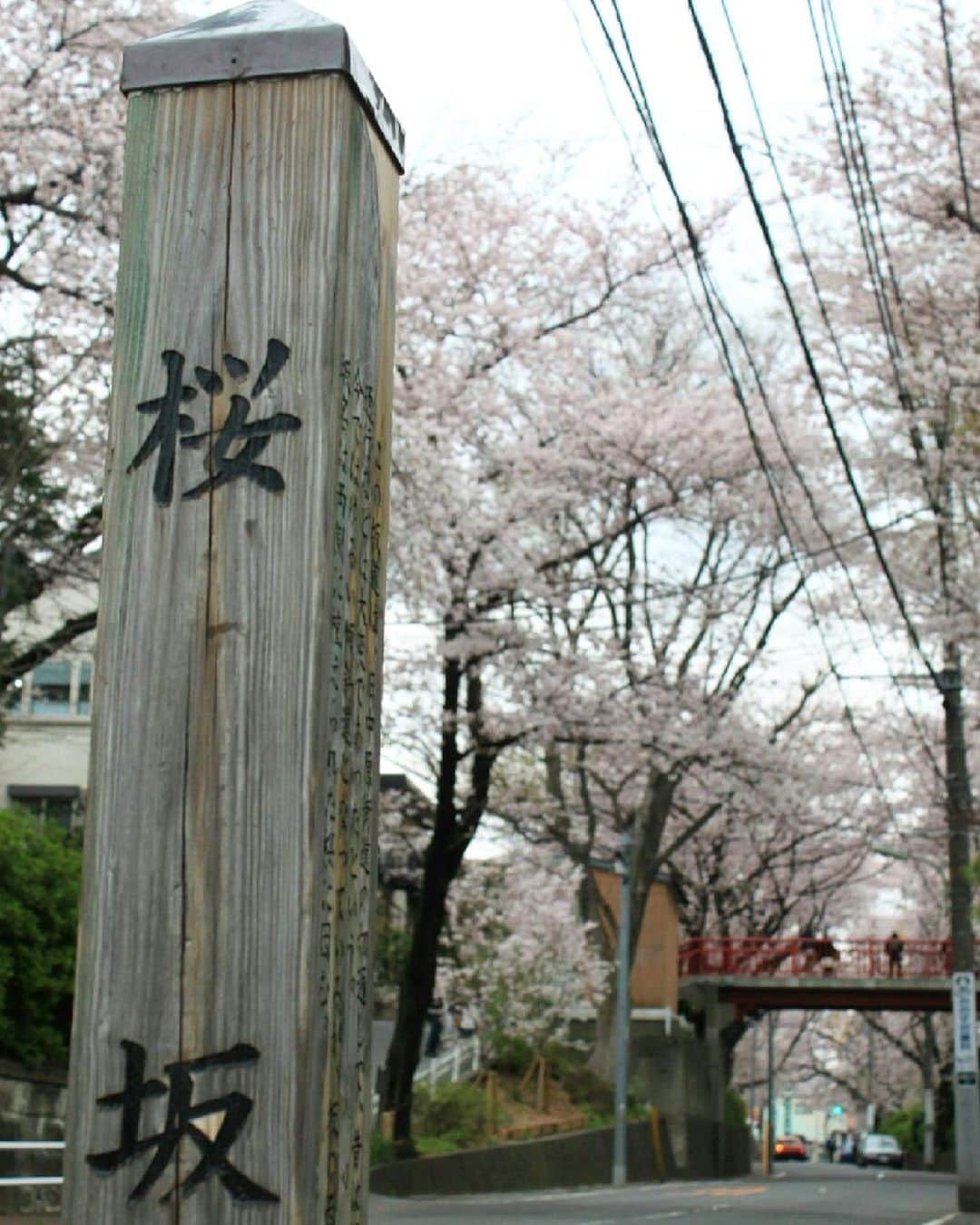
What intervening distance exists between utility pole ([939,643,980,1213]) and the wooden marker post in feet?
77.1

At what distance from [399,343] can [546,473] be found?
4.26m

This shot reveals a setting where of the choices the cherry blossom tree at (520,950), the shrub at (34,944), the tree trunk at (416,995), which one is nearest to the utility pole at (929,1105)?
the cherry blossom tree at (520,950)

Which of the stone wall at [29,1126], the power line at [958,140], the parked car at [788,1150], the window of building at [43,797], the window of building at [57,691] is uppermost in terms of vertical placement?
the power line at [958,140]

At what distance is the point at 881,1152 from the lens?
71250 millimetres

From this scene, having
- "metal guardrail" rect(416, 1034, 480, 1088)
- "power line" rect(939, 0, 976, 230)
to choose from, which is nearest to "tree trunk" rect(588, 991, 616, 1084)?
"metal guardrail" rect(416, 1034, 480, 1088)

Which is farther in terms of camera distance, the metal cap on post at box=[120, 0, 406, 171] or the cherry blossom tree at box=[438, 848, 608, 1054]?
the cherry blossom tree at box=[438, 848, 608, 1054]

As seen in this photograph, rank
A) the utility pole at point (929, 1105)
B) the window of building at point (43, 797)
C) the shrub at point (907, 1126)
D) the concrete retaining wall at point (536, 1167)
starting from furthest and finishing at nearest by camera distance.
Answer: the shrub at point (907, 1126)
the utility pole at point (929, 1105)
the window of building at point (43, 797)
the concrete retaining wall at point (536, 1167)

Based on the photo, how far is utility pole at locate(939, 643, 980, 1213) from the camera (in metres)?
25.1

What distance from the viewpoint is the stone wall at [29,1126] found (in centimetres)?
1306

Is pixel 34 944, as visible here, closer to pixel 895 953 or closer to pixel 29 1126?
pixel 29 1126

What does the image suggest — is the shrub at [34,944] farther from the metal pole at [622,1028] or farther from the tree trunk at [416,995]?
the metal pole at [622,1028]

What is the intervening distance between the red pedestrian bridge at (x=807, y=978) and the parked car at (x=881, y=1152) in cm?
2809

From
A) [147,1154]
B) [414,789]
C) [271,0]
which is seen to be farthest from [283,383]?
[414,789]

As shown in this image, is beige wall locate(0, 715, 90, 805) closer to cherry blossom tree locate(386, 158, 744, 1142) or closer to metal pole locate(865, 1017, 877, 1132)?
cherry blossom tree locate(386, 158, 744, 1142)
